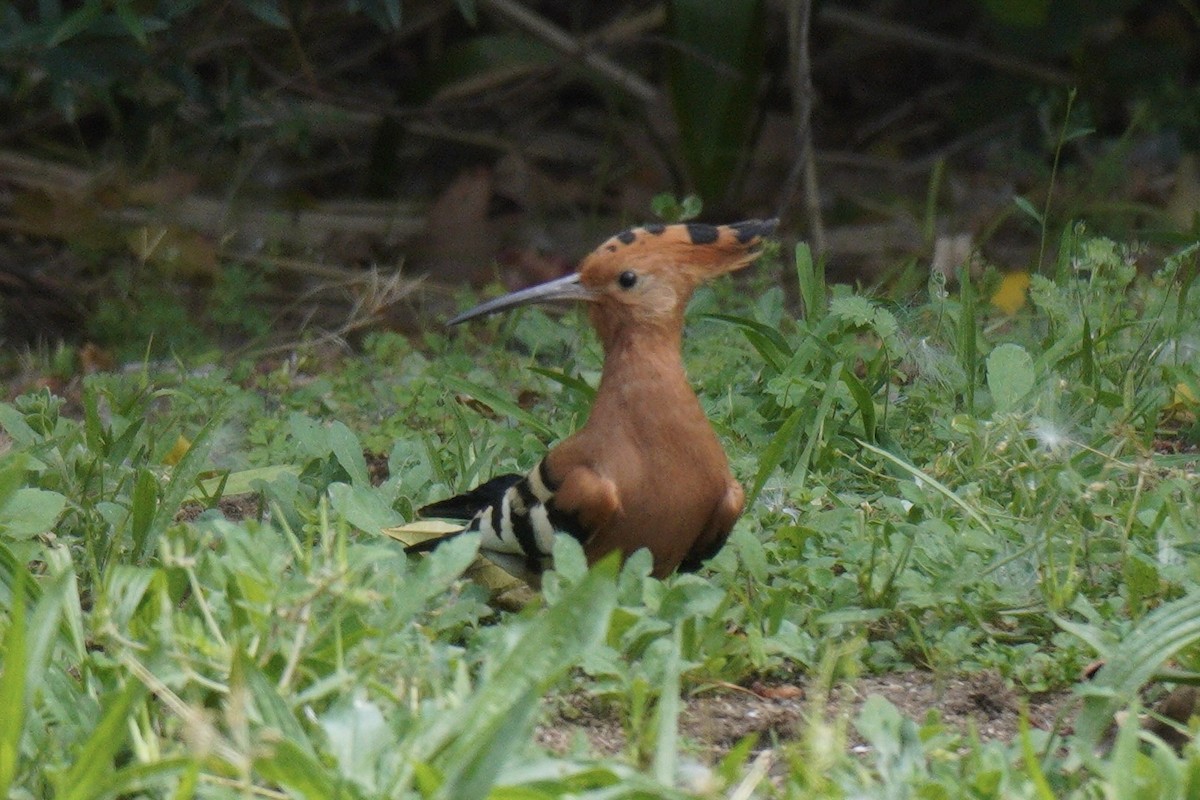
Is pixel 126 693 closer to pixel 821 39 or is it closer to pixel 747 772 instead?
pixel 747 772

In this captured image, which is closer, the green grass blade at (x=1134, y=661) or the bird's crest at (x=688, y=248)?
the green grass blade at (x=1134, y=661)

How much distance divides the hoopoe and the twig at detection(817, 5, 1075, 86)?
4733mm

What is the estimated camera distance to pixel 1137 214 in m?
6.36

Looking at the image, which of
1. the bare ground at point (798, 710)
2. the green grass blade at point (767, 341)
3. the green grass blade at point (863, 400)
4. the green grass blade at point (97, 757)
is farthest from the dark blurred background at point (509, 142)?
the green grass blade at point (97, 757)

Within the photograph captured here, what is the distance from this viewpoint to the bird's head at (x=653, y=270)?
3.13m

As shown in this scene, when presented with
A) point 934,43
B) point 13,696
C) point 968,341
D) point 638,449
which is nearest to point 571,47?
point 934,43

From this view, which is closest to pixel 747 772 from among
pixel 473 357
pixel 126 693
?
pixel 126 693

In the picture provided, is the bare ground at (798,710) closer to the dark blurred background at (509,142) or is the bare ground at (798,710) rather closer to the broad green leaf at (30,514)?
the broad green leaf at (30,514)

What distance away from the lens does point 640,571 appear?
2.79 m

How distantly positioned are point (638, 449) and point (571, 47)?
421 centimetres

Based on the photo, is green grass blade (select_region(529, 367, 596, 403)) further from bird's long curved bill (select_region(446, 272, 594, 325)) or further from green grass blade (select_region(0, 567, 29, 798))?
green grass blade (select_region(0, 567, 29, 798))

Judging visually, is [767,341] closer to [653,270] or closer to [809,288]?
[809,288]

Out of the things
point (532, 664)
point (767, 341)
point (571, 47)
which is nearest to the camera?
point (532, 664)

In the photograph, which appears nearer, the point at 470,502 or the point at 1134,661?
the point at 1134,661
